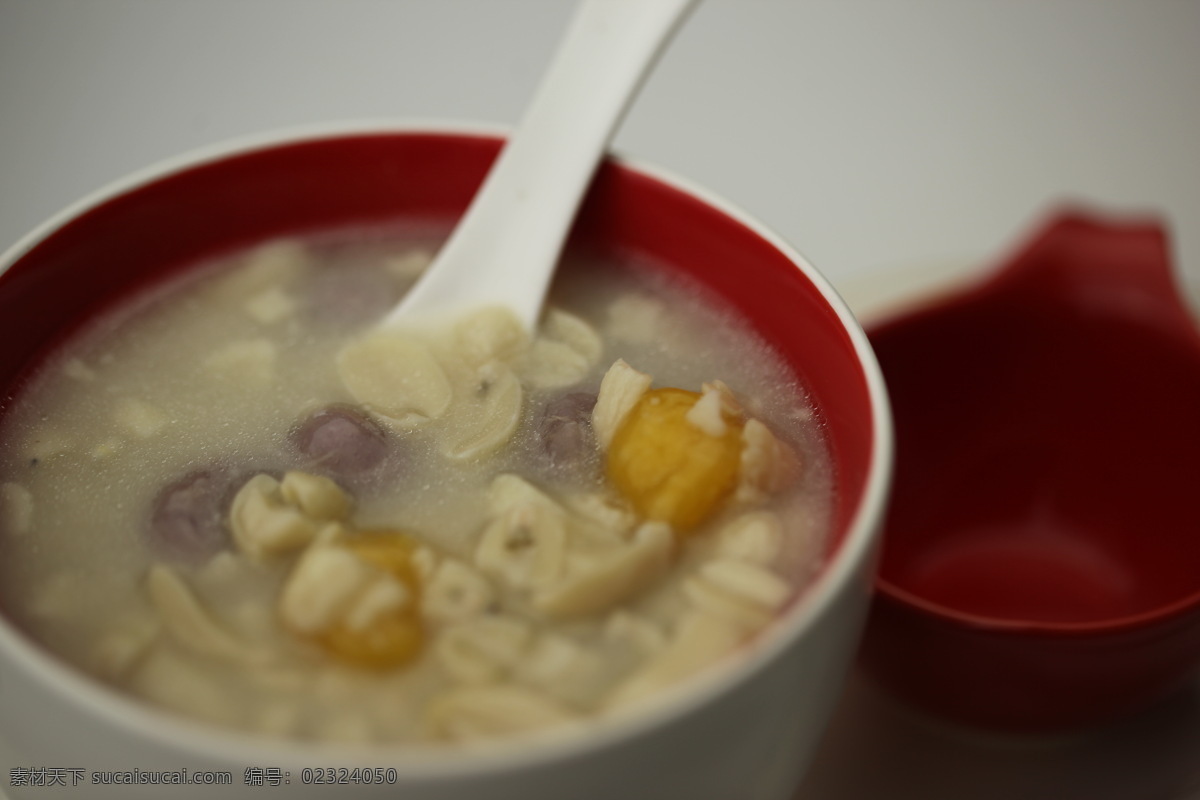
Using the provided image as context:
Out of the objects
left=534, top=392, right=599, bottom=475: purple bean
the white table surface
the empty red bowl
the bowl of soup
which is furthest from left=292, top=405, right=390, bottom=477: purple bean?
the white table surface

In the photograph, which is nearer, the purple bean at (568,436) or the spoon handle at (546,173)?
the purple bean at (568,436)

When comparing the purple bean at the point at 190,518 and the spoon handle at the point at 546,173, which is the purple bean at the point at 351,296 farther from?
the purple bean at the point at 190,518

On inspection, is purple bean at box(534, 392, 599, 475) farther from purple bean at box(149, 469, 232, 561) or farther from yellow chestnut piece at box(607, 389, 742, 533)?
purple bean at box(149, 469, 232, 561)

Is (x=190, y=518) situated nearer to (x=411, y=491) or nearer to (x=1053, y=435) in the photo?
(x=411, y=491)

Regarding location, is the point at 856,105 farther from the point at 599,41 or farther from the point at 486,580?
the point at 486,580

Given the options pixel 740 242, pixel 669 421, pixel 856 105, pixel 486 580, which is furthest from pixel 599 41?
pixel 856 105

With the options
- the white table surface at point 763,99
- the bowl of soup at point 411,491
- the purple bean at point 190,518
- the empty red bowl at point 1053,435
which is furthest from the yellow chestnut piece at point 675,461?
the white table surface at point 763,99

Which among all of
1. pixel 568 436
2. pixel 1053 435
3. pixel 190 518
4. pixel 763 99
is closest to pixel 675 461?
pixel 568 436
